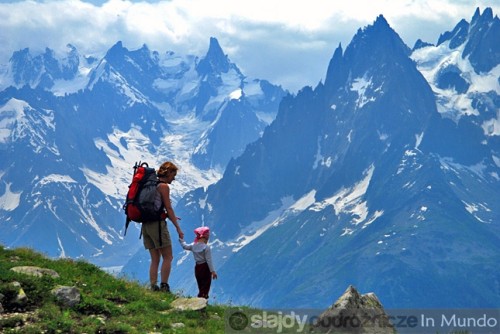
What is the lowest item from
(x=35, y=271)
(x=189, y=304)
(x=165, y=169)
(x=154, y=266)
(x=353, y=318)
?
(x=353, y=318)

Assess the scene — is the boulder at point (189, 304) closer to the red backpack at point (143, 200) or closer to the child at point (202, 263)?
the child at point (202, 263)

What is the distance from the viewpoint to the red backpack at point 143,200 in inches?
1056

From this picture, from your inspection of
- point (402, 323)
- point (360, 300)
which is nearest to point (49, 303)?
point (360, 300)

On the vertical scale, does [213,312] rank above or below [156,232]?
below

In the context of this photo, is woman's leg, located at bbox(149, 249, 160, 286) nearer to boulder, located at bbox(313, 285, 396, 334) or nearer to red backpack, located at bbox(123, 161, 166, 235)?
red backpack, located at bbox(123, 161, 166, 235)

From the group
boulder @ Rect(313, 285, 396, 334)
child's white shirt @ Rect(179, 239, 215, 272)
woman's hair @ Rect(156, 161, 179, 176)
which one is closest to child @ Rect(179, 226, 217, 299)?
child's white shirt @ Rect(179, 239, 215, 272)

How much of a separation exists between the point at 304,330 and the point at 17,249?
11442 millimetres

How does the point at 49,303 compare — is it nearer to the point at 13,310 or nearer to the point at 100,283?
the point at 13,310

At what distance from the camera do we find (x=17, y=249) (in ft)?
93.9

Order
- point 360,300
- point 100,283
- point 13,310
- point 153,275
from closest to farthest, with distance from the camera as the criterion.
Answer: point 13,310, point 360,300, point 100,283, point 153,275

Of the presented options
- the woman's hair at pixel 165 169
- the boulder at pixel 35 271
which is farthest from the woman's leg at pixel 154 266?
the boulder at pixel 35 271

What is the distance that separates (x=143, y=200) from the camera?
88.0 ft

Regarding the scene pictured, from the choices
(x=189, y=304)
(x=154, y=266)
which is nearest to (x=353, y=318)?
(x=189, y=304)

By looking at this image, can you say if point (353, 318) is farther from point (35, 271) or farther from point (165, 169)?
point (35, 271)
